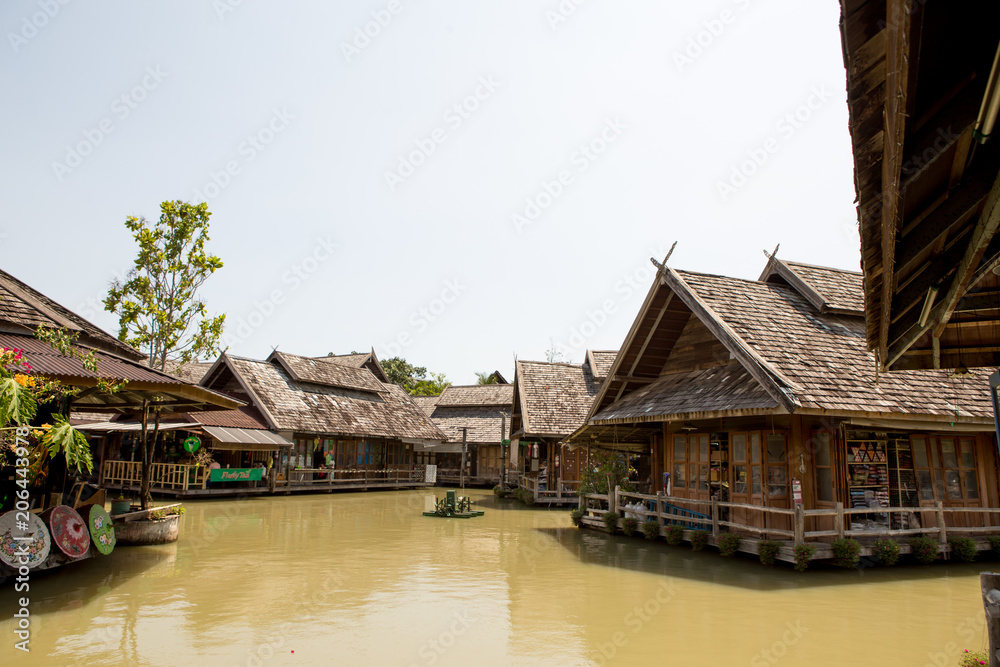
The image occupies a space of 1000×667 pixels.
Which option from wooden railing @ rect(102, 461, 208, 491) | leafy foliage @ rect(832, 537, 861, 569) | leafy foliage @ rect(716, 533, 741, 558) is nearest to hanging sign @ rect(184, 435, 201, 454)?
wooden railing @ rect(102, 461, 208, 491)

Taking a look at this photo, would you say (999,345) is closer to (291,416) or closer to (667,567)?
(667,567)

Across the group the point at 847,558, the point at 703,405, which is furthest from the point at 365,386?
the point at 847,558

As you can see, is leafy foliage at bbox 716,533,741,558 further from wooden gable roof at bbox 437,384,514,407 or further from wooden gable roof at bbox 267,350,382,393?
wooden gable roof at bbox 437,384,514,407

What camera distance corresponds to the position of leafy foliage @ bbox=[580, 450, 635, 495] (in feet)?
54.6

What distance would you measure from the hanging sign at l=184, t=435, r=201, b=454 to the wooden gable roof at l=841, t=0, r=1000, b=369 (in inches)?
866

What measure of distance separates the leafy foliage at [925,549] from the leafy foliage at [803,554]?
94.1 inches

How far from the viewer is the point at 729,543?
1197 centimetres

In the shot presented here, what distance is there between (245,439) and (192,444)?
179 centimetres

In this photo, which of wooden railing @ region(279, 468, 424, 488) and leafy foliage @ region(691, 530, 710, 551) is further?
wooden railing @ region(279, 468, 424, 488)

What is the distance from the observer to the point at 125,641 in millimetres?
6863

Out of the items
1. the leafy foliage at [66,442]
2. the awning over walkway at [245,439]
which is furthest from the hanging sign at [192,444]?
the leafy foliage at [66,442]

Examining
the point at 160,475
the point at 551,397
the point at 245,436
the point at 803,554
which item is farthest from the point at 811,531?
the point at 160,475

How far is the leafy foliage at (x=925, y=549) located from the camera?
1166 centimetres

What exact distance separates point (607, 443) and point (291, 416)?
1424 cm
